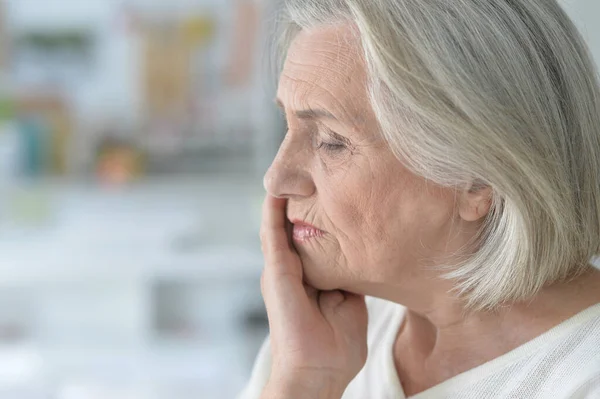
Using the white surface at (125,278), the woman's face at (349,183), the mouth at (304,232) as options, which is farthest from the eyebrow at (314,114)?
the white surface at (125,278)

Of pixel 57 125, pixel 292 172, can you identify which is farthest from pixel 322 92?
pixel 57 125

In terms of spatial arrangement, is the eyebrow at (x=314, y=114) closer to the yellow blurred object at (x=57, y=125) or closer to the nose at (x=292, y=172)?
the nose at (x=292, y=172)

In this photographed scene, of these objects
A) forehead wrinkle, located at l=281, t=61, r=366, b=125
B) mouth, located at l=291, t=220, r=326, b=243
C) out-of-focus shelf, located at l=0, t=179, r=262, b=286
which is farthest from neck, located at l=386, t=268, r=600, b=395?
out-of-focus shelf, located at l=0, t=179, r=262, b=286

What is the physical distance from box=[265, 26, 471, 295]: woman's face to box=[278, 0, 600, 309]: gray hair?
0.03m

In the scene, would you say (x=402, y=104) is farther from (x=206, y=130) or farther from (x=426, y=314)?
(x=206, y=130)

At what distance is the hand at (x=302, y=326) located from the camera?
3.83 ft

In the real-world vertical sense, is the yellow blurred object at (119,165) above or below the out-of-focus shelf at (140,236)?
above

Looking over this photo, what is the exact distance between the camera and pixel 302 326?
121cm

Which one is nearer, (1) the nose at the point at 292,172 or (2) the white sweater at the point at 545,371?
(2) the white sweater at the point at 545,371

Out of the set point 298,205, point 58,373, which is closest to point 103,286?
point 58,373

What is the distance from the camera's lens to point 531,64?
1.05 meters

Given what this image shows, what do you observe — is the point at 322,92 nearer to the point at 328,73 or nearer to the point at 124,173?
the point at 328,73

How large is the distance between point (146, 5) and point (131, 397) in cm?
164

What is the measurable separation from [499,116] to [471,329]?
1.12 ft
